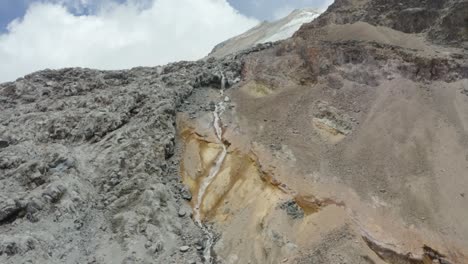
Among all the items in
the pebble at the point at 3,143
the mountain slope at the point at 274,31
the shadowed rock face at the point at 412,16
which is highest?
the pebble at the point at 3,143

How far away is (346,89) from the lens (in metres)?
28.4

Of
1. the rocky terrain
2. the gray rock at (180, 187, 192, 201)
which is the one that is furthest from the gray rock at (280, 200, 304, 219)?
the gray rock at (180, 187, 192, 201)

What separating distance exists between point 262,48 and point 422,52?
426 inches

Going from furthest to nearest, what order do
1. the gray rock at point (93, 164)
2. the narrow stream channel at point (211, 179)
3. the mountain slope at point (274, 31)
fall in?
the mountain slope at point (274, 31), the narrow stream channel at point (211, 179), the gray rock at point (93, 164)

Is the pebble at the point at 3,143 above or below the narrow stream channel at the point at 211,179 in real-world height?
above

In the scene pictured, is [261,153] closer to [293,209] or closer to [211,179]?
Result: [211,179]

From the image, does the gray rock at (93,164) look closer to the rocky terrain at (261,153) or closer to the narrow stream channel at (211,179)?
the rocky terrain at (261,153)

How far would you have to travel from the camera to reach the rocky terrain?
1970cm

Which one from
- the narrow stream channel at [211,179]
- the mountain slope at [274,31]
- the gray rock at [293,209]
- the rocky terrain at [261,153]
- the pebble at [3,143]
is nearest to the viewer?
the rocky terrain at [261,153]

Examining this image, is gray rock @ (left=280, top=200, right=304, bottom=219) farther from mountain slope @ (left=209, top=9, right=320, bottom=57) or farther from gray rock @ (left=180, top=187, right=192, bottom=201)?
mountain slope @ (left=209, top=9, right=320, bottom=57)

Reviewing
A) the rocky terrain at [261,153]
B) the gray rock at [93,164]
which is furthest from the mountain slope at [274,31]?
the gray rock at [93,164]

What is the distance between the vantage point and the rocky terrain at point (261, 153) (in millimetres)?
19703

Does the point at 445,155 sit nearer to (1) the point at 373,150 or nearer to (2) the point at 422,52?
(1) the point at 373,150

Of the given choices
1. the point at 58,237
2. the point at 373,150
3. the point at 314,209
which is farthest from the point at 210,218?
the point at 373,150
